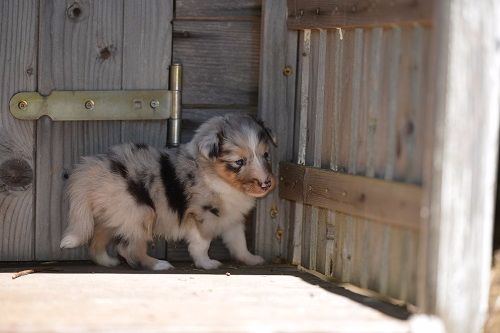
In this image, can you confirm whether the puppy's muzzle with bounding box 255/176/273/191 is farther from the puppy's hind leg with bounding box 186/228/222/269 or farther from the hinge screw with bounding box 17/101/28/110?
the hinge screw with bounding box 17/101/28/110

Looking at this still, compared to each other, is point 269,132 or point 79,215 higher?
point 269,132

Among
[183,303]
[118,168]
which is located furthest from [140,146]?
[183,303]

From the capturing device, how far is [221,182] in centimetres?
639

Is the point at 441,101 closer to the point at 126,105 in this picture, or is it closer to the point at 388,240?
the point at 388,240

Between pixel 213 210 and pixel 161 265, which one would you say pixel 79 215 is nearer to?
pixel 161 265

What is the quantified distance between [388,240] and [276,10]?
6.41ft

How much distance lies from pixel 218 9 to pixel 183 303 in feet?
7.76

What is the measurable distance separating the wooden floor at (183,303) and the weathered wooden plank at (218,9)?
1698 mm

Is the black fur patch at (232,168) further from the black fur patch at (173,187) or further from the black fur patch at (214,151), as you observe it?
the black fur patch at (173,187)

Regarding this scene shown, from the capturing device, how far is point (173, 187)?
20.6ft

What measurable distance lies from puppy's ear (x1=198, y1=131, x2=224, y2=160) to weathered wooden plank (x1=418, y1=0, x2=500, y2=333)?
6.74 ft

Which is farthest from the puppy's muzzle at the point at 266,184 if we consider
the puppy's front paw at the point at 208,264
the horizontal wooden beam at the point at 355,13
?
the horizontal wooden beam at the point at 355,13

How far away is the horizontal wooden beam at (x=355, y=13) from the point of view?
471cm

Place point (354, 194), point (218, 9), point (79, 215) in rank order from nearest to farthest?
point (354, 194) < point (79, 215) < point (218, 9)
